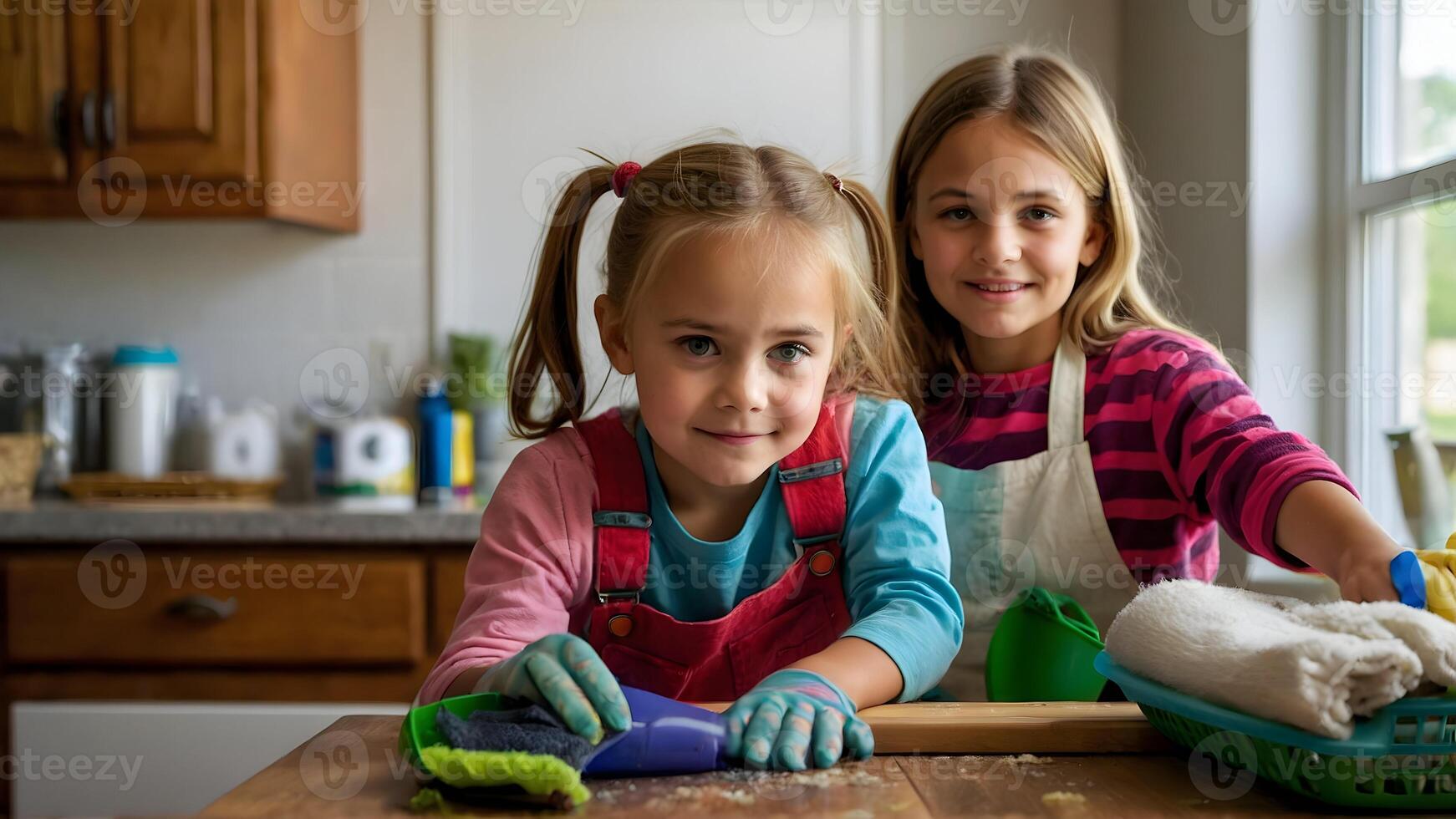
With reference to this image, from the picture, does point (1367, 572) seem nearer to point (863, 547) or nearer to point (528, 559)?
point (863, 547)

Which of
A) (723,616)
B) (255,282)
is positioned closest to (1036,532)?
(723,616)

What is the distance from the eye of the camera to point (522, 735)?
0.65 meters

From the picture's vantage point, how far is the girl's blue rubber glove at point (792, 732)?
2.20 ft

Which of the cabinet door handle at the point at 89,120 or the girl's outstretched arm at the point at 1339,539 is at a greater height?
the cabinet door handle at the point at 89,120

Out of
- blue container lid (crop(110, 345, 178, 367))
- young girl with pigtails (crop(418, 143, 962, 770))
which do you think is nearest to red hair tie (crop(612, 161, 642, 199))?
young girl with pigtails (crop(418, 143, 962, 770))

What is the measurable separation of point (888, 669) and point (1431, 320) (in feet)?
4.13

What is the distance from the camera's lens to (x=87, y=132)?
2266 millimetres

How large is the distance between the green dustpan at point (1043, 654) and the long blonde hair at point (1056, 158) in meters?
0.33

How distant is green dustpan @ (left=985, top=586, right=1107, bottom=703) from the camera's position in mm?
968

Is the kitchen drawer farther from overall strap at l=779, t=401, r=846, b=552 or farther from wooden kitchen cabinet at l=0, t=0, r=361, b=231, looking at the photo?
overall strap at l=779, t=401, r=846, b=552

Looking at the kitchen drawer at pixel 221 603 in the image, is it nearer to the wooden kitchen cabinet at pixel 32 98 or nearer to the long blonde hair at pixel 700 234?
the wooden kitchen cabinet at pixel 32 98

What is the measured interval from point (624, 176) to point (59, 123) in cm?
171

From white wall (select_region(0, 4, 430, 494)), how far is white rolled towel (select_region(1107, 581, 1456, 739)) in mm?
2131

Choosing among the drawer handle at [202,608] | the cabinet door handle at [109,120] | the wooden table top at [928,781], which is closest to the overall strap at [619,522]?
the wooden table top at [928,781]
